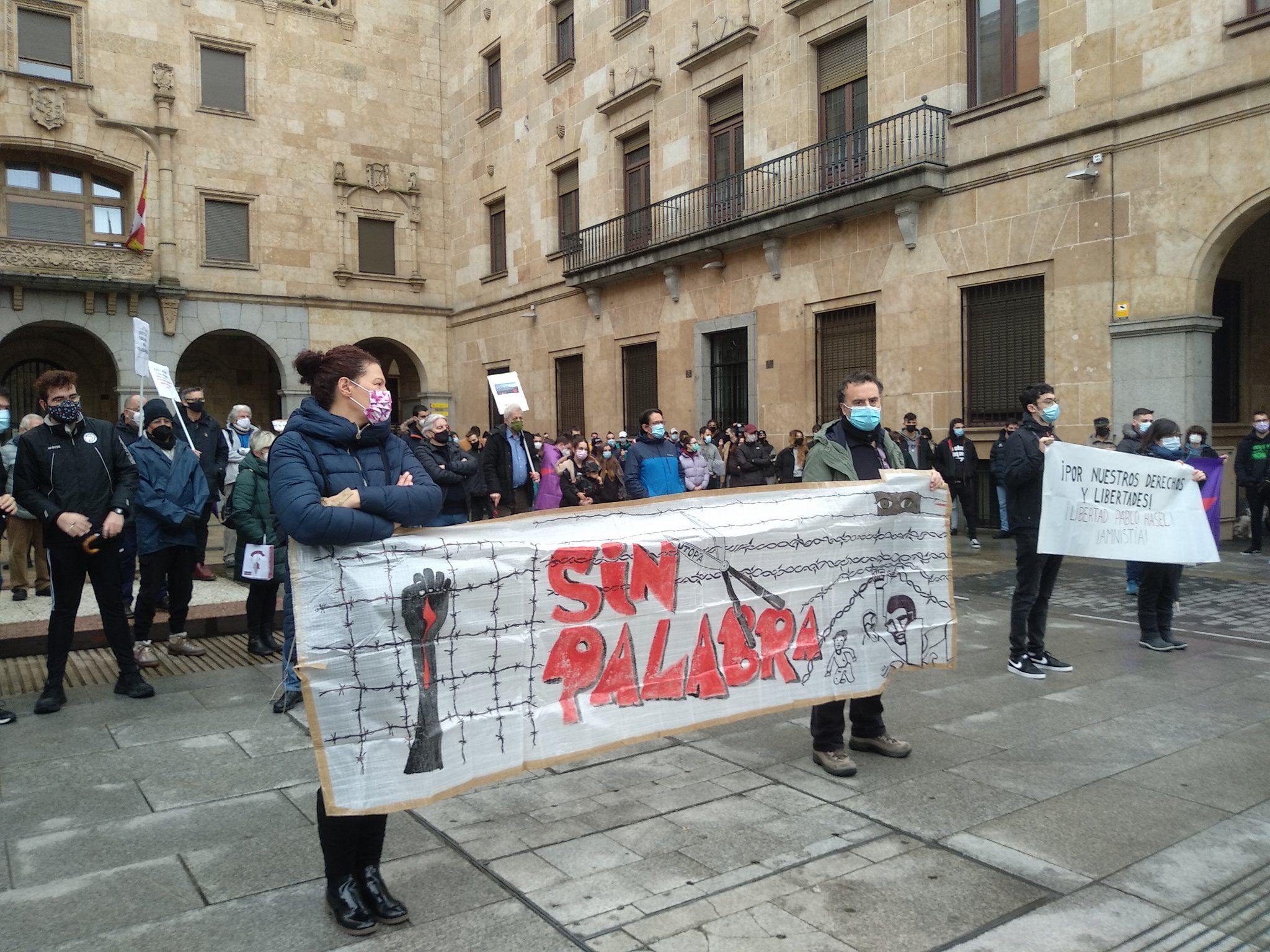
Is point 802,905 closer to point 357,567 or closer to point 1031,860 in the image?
point 1031,860

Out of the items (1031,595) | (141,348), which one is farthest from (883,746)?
(141,348)

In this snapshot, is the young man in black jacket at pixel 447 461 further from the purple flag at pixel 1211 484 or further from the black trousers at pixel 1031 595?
the purple flag at pixel 1211 484

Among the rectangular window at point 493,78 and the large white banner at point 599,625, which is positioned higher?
the rectangular window at point 493,78

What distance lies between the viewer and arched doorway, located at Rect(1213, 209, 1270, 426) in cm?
1576

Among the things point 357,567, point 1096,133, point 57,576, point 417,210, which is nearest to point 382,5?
point 417,210

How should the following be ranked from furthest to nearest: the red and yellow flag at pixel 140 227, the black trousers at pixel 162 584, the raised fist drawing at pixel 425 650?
the red and yellow flag at pixel 140 227 < the black trousers at pixel 162 584 < the raised fist drawing at pixel 425 650

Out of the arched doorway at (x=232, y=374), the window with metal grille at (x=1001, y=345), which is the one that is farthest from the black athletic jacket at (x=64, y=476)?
the arched doorway at (x=232, y=374)

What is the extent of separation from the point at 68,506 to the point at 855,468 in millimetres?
4618

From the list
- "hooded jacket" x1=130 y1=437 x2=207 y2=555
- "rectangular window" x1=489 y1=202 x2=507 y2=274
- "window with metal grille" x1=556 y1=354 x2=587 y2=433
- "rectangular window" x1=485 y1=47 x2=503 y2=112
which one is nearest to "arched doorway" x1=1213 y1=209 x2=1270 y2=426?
"window with metal grille" x1=556 y1=354 x2=587 y2=433

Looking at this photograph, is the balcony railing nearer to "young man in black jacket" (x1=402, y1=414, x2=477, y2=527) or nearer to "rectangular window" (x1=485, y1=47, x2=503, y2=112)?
"rectangular window" (x1=485, y1=47, x2=503, y2=112)

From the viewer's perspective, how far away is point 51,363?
2706 centimetres

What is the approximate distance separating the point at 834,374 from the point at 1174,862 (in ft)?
48.0

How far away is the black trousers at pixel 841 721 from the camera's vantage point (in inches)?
184

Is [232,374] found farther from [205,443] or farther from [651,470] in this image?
[651,470]
